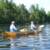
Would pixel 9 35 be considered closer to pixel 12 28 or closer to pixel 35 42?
pixel 12 28

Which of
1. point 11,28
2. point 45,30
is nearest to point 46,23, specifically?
point 45,30

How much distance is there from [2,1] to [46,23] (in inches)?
24.3

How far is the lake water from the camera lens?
267 centimetres

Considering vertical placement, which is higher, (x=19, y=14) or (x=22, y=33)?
(x=19, y=14)

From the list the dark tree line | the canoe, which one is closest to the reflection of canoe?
the canoe

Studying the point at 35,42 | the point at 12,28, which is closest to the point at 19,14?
the point at 12,28

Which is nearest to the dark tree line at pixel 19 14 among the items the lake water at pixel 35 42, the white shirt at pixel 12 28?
the white shirt at pixel 12 28

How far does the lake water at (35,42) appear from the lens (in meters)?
2.67

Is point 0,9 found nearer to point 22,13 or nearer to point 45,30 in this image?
point 22,13

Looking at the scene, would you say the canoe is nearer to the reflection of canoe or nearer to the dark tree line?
the reflection of canoe

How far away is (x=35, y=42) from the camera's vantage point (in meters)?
2.70

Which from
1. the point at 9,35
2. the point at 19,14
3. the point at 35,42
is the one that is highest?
the point at 19,14

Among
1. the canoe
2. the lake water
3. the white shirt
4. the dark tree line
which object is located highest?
the dark tree line

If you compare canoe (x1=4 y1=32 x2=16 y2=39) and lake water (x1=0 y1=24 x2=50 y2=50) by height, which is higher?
canoe (x1=4 y1=32 x2=16 y2=39)
